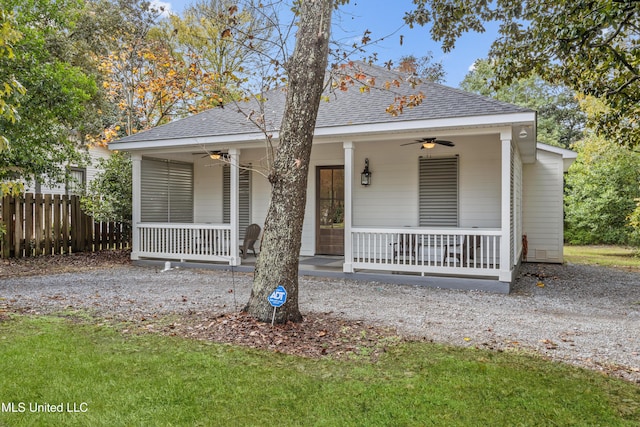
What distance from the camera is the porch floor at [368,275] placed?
705 centimetres

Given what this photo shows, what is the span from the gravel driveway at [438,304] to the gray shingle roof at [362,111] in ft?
9.17

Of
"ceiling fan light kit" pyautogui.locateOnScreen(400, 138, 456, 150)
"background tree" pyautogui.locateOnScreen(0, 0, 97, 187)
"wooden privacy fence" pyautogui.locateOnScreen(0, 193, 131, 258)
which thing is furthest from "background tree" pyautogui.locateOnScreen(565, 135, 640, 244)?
"wooden privacy fence" pyautogui.locateOnScreen(0, 193, 131, 258)

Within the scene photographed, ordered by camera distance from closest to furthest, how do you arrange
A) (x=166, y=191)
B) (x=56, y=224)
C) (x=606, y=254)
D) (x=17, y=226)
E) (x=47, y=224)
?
(x=17, y=226)
(x=47, y=224)
(x=56, y=224)
(x=166, y=191)
(x=606, y=254)

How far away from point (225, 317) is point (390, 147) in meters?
5.98

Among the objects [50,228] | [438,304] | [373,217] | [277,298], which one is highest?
[373,217]

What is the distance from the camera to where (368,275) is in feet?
25.8

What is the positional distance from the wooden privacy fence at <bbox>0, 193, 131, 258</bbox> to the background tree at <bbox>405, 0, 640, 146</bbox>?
9.22 meters

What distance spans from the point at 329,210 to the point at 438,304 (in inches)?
181

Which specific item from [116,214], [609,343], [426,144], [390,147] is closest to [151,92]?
[116,214]

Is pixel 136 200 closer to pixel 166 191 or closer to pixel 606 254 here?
pixel 166 191

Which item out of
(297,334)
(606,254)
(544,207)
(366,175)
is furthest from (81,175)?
(606,254)

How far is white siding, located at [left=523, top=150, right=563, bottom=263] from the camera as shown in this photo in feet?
35.2

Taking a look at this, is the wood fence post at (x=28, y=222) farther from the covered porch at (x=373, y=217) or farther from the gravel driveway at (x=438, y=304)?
the gravel driveway at (x=438, y=304)

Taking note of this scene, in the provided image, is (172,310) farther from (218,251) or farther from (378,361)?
(218,251)
